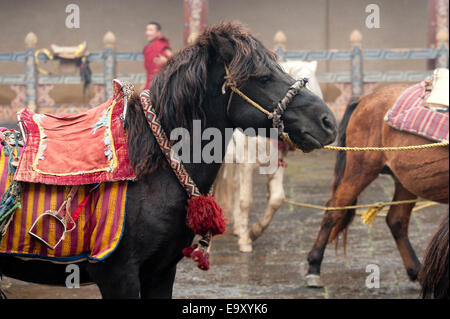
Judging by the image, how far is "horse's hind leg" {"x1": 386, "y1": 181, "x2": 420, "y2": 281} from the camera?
5418 millimetres

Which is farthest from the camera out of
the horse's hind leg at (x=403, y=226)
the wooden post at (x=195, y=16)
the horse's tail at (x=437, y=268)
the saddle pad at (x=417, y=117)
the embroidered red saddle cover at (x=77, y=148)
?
the wooden post at (x=195, y=16)

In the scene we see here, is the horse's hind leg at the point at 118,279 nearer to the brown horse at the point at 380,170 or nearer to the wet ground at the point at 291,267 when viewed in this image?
the wet ground at the point at 291,267

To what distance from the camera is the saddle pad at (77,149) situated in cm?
269

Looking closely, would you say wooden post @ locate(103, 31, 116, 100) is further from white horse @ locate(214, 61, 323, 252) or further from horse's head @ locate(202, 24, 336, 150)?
horse's head @ locate(202, 24, 336, 150)

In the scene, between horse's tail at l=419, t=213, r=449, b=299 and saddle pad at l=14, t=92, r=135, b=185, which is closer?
saddle pad at l=14, t=92, r=135, b=185

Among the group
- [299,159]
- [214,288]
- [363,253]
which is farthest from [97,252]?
[299,159]

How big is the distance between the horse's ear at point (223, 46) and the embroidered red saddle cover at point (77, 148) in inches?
18.5

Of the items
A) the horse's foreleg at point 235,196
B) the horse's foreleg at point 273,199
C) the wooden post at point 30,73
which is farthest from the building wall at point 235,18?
the horse's foreleg at point 273,199

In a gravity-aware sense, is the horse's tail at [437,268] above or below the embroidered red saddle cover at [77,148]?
below

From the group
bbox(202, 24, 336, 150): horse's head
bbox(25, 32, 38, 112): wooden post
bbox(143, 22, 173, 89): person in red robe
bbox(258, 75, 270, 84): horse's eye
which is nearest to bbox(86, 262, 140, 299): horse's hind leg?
bbox(202, 24, 336, 150): horse's head

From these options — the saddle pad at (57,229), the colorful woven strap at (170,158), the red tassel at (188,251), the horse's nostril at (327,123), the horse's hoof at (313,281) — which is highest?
the horse's nostril at (327,123)

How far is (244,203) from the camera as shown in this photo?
6500mm

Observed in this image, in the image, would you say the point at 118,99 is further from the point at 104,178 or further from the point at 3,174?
the point at 3,174

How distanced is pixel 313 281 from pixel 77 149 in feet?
9.83
